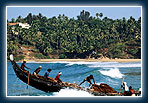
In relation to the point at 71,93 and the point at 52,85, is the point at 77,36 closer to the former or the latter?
the point at 52,85

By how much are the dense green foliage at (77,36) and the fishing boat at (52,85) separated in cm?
1617

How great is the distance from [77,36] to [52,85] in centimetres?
2136

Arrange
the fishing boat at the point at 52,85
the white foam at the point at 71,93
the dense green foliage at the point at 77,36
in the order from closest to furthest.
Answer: the white foam at the point at 71,93
the fishing boat at the point at 52,85
the dense green foliage at the point at 77,36

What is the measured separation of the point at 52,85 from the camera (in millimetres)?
14312

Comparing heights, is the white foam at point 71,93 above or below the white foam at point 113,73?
below

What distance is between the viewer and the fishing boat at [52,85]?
14.0 meters

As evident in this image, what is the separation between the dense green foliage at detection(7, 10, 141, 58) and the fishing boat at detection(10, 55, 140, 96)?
16.2 meters

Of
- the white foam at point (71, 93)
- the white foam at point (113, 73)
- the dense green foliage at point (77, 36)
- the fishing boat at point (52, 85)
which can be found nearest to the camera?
the white foam at point (71, 93)

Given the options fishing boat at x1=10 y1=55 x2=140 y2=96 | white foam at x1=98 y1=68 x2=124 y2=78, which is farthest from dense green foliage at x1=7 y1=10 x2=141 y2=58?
fishing boat at x1=10 y1=55 x2=140 y2=96

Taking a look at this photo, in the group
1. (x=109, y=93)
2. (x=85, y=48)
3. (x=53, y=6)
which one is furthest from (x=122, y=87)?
(x=85, y=48)

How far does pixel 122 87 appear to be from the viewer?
14.5 m

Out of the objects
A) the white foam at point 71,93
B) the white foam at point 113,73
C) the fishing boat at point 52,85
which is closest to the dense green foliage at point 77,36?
the white foam at point 113,73

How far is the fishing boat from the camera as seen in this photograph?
552 inches

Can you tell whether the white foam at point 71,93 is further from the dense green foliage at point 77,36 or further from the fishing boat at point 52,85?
the dense green foliage at point 77,36
